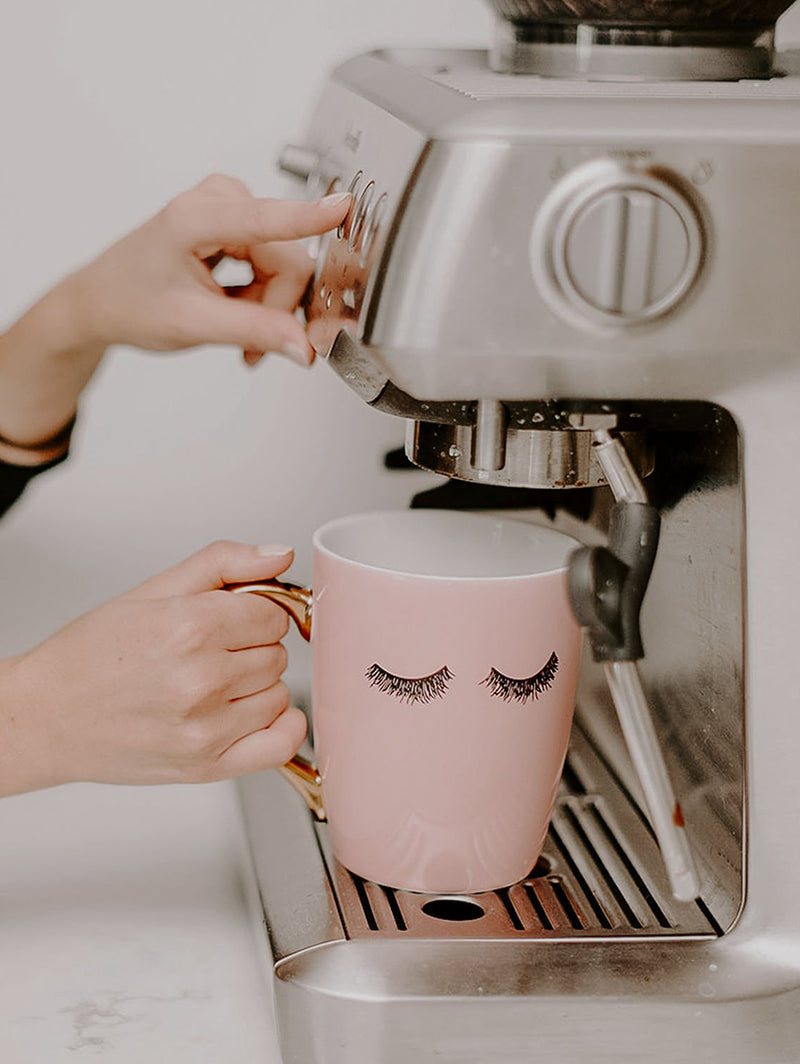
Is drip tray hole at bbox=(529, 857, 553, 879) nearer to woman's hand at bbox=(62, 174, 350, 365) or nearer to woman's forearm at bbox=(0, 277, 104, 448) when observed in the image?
woman's hand at bbox=(62, 174, 350, 365)

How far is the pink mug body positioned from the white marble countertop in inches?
2.5

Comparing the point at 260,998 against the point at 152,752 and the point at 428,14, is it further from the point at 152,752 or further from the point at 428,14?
the point at 428,14

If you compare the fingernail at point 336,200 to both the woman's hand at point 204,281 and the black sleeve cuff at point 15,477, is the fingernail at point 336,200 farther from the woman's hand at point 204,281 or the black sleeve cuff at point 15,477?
the black sleeve cuff at point 15,477

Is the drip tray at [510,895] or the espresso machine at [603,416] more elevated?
the espresso machine at [603,416]

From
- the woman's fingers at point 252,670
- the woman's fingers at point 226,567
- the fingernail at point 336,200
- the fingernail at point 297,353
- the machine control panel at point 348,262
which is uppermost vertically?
the fingernail at point 336,200

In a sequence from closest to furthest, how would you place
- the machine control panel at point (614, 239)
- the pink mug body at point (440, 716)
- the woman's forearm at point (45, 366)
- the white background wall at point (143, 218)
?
1. the machine control panel at point (614, 239)
2. the pink mug body at point (440, 716)
3. the woman's forearm at point (45, 366)
4. the white background wall at point (143, 218)

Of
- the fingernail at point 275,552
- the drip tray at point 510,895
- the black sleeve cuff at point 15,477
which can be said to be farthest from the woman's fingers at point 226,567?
the black sleeve cuff at point 15,477

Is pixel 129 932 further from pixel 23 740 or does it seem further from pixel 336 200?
pixel 336 200

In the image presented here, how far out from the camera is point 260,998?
1.72 ft

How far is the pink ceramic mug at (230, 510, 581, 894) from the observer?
0.51 metres

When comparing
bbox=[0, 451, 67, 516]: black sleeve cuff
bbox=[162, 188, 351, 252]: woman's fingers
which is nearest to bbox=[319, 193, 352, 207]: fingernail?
bbox=[162, 188, 351, 252]: woman's fingers

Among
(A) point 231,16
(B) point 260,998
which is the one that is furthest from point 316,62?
(B) point 260,998

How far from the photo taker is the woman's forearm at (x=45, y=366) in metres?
0.73

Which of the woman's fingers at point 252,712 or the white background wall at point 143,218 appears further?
the white background wall at point 143,218
